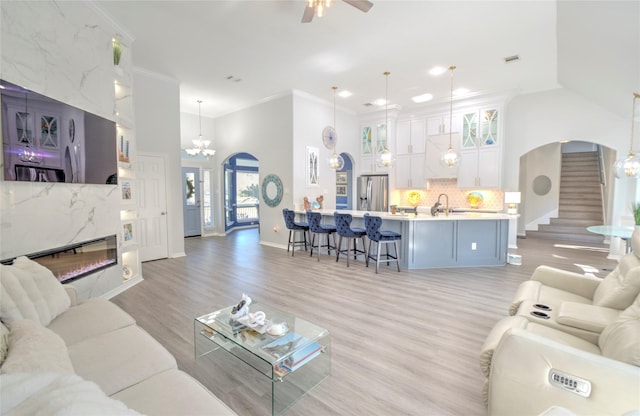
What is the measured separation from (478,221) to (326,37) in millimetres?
4157

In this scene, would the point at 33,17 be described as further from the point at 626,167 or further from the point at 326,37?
the point at 626,167

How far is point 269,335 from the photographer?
2201 millimetres

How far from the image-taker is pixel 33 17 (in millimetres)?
2762

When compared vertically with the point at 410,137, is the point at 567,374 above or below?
below

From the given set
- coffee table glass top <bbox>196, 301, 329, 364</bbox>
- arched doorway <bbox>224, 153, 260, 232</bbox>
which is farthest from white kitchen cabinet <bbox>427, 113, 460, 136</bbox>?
coffee table glass top <bbox>196, 301, 329, 364</bbox>

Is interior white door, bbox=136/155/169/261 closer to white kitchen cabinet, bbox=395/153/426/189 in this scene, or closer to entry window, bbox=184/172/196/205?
entry window, bbox=184/172/196/205

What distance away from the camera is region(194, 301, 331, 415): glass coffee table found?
6.39ft

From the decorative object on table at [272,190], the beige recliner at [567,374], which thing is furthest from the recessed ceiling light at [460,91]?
the beige recliner at [567,374]

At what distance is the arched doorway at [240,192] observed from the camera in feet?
32.3

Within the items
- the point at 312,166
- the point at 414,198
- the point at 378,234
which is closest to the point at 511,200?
the point at 414,198

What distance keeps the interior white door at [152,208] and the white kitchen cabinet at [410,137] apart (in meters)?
6.27

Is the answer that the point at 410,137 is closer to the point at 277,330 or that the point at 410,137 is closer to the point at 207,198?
the point at 207,198

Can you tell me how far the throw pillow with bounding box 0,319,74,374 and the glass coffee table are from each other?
0.97 m

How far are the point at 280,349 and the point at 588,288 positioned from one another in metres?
2.85
